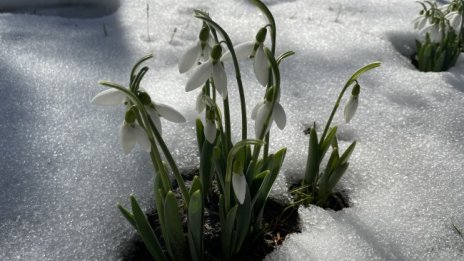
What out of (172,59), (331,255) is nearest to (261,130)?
(331,255)

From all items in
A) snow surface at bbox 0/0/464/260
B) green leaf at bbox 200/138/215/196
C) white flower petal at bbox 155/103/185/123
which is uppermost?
white flower petal at bbox 155/103/185/123


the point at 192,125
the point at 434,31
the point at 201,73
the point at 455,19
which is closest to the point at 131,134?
the point at 201,73

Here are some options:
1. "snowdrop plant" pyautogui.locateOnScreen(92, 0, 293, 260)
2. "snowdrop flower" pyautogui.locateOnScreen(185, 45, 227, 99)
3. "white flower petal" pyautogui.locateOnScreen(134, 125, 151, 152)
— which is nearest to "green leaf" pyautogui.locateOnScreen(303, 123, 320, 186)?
"snowdrop plant" pyautogui.locateOnScreen(92, 0, 293, 260)

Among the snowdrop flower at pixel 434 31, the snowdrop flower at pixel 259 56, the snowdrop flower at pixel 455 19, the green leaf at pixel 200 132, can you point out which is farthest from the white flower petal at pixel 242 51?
the snowdrop flower at pixel 455 19

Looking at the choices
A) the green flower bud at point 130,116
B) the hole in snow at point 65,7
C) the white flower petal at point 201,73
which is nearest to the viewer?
the green flower bud at point 130,116

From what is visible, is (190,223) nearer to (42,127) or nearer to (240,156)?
(240,156)

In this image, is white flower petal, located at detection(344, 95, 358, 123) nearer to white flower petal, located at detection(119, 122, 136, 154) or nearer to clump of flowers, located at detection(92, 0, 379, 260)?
clump of flowers, located at detection(92, 0, 379, 260)

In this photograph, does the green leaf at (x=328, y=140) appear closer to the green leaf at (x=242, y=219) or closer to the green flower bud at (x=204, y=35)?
the green leaf at (x=242, y=219)

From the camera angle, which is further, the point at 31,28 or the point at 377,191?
the point at 31,28
